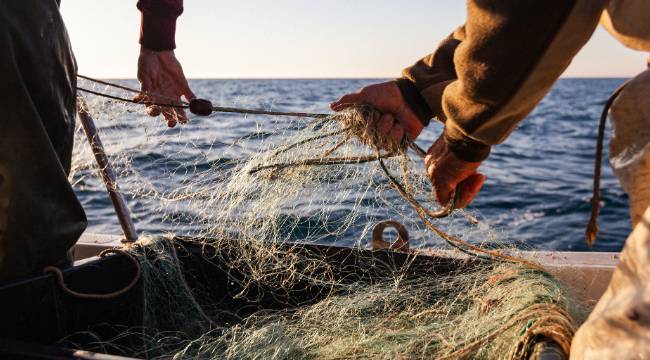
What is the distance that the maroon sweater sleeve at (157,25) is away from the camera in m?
3.12

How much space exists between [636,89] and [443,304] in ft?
4.65

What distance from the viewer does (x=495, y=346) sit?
1858 mm

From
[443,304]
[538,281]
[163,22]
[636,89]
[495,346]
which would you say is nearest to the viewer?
[636,89]

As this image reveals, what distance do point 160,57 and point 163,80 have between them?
13 centimetres

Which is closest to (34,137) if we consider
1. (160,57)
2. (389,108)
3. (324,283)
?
(160,57)

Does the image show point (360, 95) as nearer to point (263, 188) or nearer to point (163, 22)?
point (263, 188)

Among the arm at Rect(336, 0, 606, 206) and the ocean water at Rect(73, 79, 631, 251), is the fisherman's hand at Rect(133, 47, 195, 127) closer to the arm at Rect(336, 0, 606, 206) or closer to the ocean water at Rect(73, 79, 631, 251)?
the ocean water at Rect(73, 79, 631, 251)

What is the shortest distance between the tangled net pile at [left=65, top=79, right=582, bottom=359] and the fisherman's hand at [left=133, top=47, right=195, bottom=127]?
0.37 feet

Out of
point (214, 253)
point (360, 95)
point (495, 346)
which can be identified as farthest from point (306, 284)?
point (495, 346)

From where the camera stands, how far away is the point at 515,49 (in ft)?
5.11

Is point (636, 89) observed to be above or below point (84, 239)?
above

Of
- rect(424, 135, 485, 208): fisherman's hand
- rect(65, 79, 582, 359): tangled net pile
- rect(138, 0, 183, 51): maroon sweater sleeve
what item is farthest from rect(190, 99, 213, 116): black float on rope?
rect(424, 135, 485, 208): fisherman's hand

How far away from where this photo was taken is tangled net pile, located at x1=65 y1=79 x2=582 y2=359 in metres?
2.03

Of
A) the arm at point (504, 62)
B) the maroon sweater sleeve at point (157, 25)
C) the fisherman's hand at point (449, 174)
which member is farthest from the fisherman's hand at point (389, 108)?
the maroon sweater sleeve at point (157, 25)
